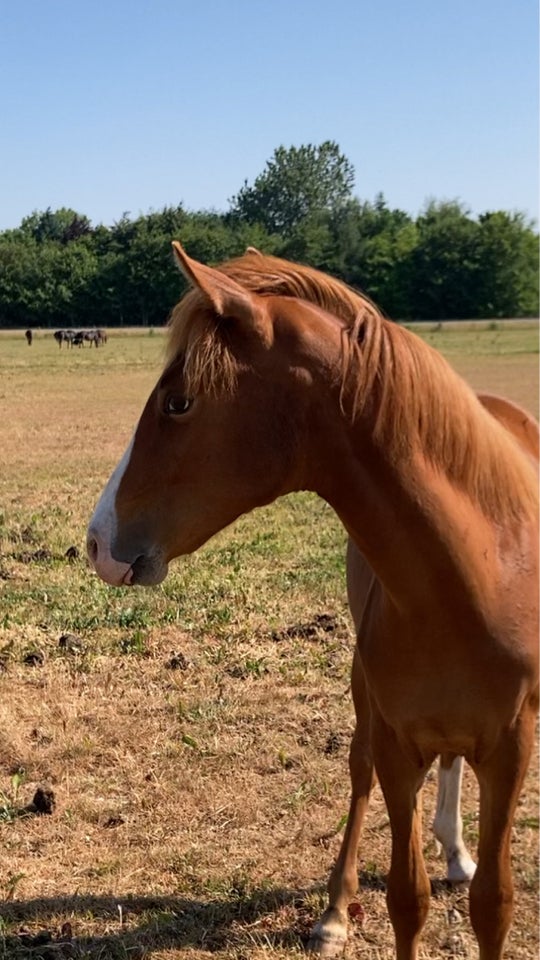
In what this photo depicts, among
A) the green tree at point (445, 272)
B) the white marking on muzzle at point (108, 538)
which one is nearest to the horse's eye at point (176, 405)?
the white marking on muzzle at point (108, 538)

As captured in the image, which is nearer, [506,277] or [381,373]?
[381,373]

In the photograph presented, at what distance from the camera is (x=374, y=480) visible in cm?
183

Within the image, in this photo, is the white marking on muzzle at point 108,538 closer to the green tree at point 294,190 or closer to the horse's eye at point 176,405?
the horse's eye at point 176,405

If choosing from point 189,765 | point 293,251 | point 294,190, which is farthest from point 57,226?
point 294,190

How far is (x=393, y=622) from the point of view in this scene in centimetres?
201

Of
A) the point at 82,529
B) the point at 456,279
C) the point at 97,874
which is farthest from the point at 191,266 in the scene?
the point at 456,279

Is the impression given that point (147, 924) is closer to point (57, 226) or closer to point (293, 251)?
point (57, 226)

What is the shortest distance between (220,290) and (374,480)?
1.78 ft

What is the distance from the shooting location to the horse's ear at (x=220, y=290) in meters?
1.64

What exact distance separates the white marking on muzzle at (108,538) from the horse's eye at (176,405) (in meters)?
0.14

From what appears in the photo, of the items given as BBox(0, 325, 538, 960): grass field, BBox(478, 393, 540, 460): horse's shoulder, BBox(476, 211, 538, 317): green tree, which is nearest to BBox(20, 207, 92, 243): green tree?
BBox(0, 325, 538, 960): grass field

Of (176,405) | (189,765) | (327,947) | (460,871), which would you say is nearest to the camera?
(176,405)

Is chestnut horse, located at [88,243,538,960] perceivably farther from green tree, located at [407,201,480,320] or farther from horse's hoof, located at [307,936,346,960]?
green tree, located at [407,201,480,320]

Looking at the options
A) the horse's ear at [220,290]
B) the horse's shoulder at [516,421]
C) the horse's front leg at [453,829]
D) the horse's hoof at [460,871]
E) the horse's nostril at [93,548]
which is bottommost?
the horse's hoof at [460,871]
